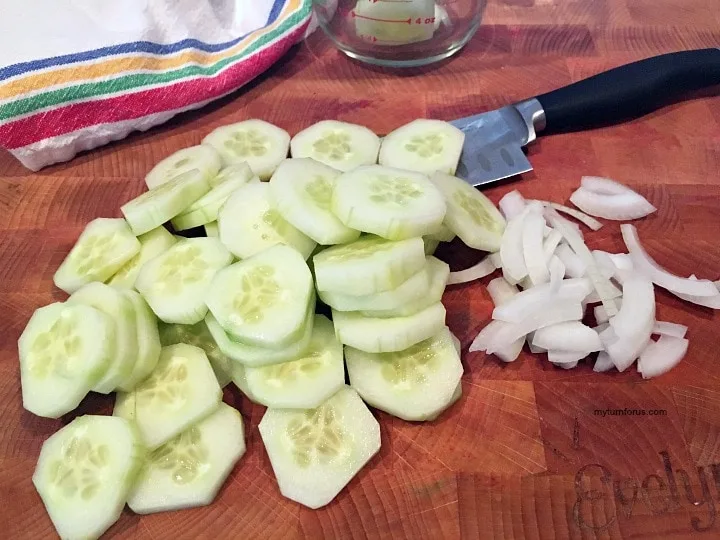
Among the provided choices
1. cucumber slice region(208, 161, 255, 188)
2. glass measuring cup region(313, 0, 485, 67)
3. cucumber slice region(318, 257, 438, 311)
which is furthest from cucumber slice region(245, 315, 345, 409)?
glass measuring cup region(313, 0, 485, 67)

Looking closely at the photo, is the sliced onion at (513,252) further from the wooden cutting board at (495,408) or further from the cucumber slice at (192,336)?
the cucumber slice at (192,336)

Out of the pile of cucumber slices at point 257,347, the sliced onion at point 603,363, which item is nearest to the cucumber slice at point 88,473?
the pile of cucumber slices at point 257,347

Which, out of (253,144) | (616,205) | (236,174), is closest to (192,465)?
(236,174)

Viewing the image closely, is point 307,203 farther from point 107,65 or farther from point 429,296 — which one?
point 107,65

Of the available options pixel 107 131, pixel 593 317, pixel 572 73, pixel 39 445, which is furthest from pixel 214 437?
pixel 572 73

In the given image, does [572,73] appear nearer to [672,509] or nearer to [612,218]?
[612,218]

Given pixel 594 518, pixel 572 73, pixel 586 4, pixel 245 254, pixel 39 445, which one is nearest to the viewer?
pixel 594 518
